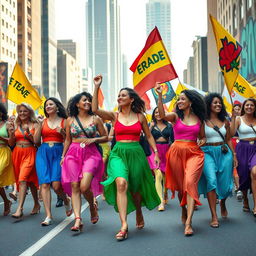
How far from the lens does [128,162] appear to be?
20.8 ft

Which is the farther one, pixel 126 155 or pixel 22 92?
pixel 22 92

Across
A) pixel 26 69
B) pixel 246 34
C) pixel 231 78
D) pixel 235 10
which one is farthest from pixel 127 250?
pixel 26 69

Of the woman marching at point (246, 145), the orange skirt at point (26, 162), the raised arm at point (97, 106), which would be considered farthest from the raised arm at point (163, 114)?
the orange skirt at point (26, 162)

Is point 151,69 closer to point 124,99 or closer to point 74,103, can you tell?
point 74,103

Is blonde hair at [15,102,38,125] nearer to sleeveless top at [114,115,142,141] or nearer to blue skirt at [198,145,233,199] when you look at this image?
sleeveless top at [114,115,142,141]

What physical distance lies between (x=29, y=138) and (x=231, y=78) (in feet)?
12.4

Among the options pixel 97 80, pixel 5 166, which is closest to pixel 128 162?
pixel 97 80

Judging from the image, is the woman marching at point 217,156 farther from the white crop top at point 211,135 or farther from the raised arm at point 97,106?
the raised arm at point 97,106

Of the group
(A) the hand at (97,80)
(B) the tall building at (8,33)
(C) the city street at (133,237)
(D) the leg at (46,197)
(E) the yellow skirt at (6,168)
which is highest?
(B) the tall building at (8,33)

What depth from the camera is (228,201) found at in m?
9.52

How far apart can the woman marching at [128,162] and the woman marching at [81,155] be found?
1.36 ft

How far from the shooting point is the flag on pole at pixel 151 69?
8578mm

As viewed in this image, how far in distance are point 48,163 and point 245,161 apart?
3.35m

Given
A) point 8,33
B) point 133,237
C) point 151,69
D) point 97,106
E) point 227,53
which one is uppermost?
point 8,33
